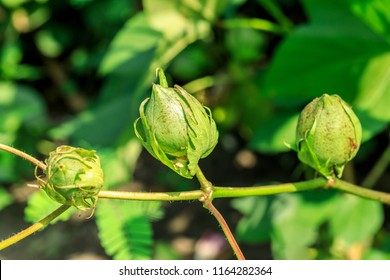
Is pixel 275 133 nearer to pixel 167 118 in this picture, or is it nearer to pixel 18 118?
pixel 167 118

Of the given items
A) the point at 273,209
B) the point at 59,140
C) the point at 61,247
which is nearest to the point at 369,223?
the point at 273,209

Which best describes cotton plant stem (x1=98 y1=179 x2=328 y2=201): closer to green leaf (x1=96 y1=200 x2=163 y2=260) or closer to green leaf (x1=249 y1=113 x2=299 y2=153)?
green leaf (x1=96 y1=200 x2=163 y2=260)

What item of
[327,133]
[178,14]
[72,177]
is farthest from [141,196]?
[178,14]

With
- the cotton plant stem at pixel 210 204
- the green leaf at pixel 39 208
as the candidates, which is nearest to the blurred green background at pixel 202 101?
the green leaf at pixel 39 208

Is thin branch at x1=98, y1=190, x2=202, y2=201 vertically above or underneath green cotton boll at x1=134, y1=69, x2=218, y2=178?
underneath

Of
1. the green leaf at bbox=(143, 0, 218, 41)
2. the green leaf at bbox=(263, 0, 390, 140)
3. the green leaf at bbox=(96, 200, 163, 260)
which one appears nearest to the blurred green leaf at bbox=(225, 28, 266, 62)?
the green leaf at bbox=(143, 0, 218, 41)
